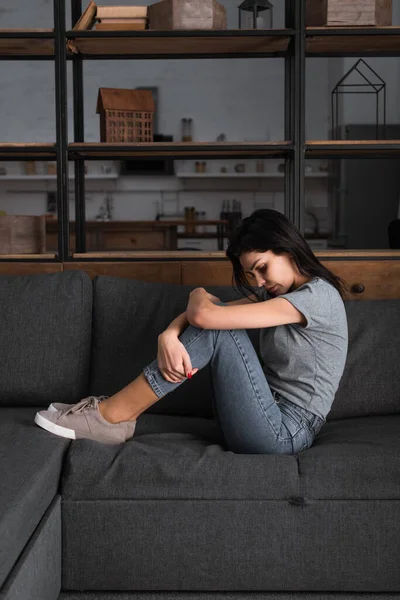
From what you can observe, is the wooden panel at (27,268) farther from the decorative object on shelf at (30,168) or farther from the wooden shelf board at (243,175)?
the decorative object on shelf at (30,168)

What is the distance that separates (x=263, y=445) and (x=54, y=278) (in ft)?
3.45

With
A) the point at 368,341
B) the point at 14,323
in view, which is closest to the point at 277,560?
the point at 368,341

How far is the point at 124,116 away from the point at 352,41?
997mm

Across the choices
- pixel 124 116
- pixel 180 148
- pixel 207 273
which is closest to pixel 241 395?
pixel 207 273

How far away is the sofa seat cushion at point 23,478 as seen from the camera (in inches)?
56.1

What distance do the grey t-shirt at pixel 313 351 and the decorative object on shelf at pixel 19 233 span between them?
1459 millimetres

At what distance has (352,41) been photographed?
9.98ft

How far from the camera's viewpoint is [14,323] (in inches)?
98.7

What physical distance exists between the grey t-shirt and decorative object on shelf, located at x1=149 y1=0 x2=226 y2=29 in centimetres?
141

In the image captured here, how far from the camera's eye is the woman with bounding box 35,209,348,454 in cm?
193

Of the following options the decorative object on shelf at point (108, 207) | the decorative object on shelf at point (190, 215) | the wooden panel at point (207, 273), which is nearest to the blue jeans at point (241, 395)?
the wooden panel at point (207, 273)

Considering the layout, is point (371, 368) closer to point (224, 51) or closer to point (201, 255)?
point (201, 255)

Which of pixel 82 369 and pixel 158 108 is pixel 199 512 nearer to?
pixel 82 369

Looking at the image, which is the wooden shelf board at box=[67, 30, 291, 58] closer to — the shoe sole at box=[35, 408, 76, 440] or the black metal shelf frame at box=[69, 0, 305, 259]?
the black metal shelf frame at box=[69, 0, 305, 259]
